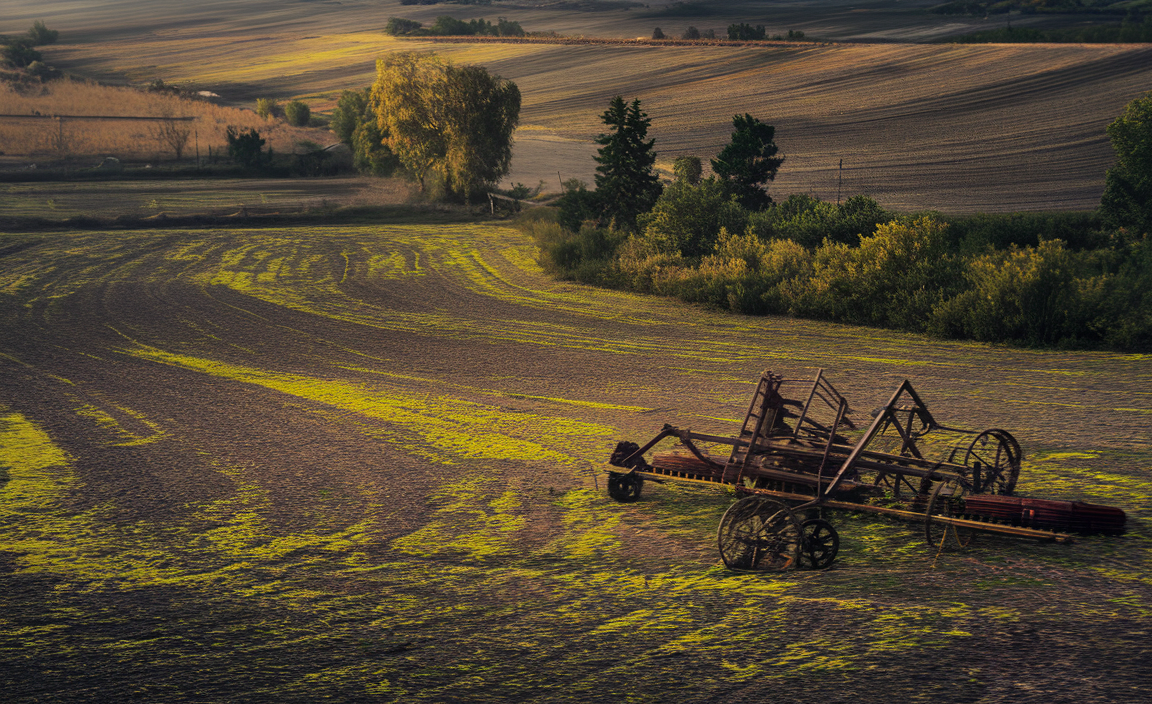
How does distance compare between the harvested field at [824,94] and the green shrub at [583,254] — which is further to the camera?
the harvested field at [824,94]

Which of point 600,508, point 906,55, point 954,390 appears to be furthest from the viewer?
point 906,55

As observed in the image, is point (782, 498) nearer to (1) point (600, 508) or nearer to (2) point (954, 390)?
(1) point (600, 508)

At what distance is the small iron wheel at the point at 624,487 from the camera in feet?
37.7

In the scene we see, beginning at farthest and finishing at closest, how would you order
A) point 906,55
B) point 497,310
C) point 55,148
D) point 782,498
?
point 906,55 → point 55,148 → point 497,310 → point 782,498

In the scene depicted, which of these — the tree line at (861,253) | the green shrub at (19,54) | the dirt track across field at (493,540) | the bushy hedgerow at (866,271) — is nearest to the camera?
the dirt track across field at (493,540)

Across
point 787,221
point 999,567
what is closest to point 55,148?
point 787,221

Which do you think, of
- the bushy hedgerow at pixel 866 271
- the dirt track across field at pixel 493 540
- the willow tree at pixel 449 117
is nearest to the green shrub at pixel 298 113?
the willow tree at pixel 449 117

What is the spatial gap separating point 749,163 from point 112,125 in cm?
5953

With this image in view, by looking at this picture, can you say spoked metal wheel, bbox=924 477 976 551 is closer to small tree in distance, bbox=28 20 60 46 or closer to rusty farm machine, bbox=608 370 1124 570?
rusty farm machine, bbox=608 370 1124 570

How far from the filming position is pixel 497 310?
27.7 metres

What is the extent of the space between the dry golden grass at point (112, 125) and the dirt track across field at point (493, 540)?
53.9 metres

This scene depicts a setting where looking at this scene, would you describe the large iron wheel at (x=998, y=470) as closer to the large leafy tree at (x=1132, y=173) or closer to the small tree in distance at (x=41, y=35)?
the large leafy tree at (x=1132, y=173)

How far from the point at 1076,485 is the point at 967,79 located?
7212 cm

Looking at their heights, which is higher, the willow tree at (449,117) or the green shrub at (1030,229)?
the willow tree at (449,117)
